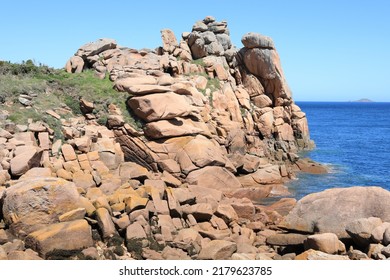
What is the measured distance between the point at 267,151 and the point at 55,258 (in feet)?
84.8

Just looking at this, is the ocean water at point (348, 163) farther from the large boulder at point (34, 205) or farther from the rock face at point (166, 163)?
the large boulder at point (34, 205)

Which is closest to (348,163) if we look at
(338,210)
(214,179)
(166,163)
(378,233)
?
(214,179)

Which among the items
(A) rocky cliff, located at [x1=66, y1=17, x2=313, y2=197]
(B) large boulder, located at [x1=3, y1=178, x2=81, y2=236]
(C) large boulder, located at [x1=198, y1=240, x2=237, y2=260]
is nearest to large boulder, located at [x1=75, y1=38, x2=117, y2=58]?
(A) rocky cliff, located at [x1=66, y1=17, x2=313, y2=197]

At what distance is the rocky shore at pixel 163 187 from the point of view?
13812 millimetres

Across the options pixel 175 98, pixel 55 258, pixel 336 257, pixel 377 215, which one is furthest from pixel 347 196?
pixel 175 98

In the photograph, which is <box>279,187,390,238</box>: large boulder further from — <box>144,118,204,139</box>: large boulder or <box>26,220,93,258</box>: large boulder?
<box>144,118,204,139</box>: large boulder

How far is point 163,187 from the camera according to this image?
60.9 ft

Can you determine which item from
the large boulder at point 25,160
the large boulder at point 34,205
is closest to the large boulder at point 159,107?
the large boulder at point 25,160

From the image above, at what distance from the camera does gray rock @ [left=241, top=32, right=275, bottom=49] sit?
38625 mm

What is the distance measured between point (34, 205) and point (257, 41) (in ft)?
96.2

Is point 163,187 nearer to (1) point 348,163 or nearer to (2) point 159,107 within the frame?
(2) point 159,107

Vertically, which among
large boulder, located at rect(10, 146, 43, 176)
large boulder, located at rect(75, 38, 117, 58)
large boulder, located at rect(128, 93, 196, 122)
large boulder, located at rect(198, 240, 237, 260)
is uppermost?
large boulder, located at rect(75, 38, 117, 58)

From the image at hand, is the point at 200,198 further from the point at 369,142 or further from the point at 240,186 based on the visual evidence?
the point at 369,142

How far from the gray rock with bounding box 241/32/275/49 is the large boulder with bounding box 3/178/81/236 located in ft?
92.9
